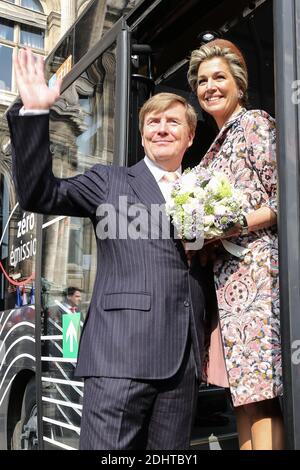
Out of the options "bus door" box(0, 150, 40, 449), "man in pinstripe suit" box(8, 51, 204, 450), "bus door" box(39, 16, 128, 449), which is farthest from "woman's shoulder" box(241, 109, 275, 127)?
"bus door" box(0, 150, 40, 449)

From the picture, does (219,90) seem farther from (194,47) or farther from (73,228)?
(73,228)

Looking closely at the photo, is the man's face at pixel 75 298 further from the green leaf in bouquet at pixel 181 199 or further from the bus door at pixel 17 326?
the green leaf in bouquet at pixel 181 199

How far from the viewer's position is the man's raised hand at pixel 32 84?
1.50 m

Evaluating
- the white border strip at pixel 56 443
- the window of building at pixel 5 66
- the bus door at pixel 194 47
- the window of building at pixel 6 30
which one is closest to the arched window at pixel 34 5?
the window of building at pixel 6 30

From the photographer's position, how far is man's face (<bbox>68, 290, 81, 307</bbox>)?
2660 millimetres

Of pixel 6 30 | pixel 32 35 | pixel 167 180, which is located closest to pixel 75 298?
pixel 167 180

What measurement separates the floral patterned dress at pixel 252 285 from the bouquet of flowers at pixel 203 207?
0.11 m

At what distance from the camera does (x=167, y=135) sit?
71.1 inches

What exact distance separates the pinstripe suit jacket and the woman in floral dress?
0.12 m

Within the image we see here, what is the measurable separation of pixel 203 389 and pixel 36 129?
1825mm

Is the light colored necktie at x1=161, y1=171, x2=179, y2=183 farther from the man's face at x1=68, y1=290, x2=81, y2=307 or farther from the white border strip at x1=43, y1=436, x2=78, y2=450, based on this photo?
the white border strip at x1=43, y1=436, x2=78, y2=450

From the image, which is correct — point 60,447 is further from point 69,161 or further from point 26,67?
point 26,67
